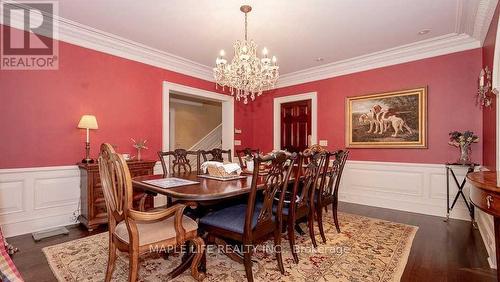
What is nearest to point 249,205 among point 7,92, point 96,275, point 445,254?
point 96,275

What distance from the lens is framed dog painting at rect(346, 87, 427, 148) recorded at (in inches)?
152

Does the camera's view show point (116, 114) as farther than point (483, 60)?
Yes

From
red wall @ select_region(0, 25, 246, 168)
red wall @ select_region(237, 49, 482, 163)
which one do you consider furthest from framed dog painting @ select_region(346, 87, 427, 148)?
red wall @ select_region(0, 25, 246, 168)

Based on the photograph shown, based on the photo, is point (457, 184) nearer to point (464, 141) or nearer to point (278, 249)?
point (464, 141)

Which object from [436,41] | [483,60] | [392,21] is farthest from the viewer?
[436,41]

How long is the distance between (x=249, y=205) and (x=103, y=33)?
326 cm

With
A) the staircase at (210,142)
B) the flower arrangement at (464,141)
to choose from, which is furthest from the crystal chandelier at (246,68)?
the staircase at (210,142)

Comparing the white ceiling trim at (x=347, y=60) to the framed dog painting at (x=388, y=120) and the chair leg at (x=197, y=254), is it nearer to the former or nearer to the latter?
the framed dog painting at (x=388, y=120)

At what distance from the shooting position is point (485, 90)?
9.86 ft

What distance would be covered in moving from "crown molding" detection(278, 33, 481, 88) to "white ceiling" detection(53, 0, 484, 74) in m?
0.17

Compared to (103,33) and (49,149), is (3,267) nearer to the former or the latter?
(49,149)

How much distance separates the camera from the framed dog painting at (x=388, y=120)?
3861 millimetres

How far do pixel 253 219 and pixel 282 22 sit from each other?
2.45 m

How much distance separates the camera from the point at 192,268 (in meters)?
1.87
